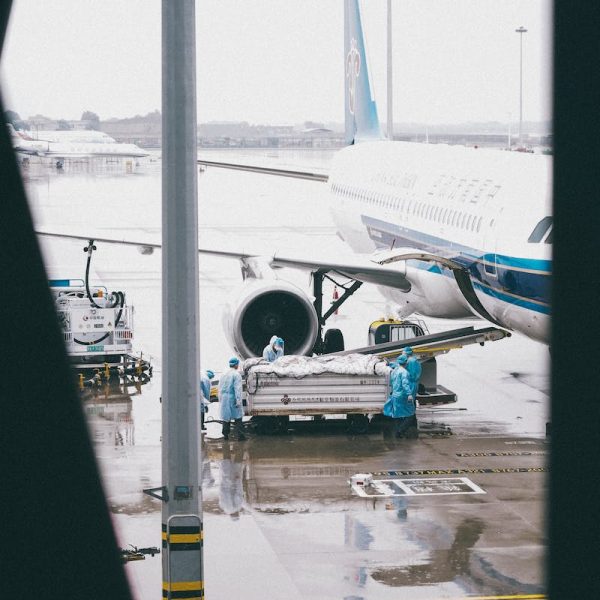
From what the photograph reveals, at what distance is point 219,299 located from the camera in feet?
110

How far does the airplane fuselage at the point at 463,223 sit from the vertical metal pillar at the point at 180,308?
898cm

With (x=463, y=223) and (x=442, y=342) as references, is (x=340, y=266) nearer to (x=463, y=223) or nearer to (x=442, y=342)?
(x=442, y=342)

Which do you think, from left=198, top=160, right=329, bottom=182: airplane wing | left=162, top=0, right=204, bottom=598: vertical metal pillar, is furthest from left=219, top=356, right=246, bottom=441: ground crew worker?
left=198, top=160, right=329, bottom=182: airplane wing

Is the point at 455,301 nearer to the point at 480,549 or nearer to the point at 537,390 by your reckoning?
the point at 537,390

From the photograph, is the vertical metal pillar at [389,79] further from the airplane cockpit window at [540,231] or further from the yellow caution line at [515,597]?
the yellow caution line at [515,597]

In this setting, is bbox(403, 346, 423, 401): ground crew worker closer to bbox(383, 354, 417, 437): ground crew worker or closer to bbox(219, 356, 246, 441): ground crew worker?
bbox(383, 354, 417, 437): ground crew worker

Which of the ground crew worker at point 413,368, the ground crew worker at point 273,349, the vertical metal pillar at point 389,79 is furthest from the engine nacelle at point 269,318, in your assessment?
the vertical metal pillar at point 389,79

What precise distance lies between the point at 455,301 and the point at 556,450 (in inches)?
572

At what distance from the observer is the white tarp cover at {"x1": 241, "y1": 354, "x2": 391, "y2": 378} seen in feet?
57.9

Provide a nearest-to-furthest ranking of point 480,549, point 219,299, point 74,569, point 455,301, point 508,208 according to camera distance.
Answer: point 74,569 → point 480,549 → point 508,208 → point 455,301 → point 219,299

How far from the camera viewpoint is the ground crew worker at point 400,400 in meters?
17.5

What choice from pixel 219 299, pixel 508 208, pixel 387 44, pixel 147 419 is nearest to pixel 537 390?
pixel 508 208

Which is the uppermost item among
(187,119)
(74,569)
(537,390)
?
(187,119)

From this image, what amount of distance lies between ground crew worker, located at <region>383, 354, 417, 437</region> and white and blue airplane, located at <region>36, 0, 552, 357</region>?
5.70ft
